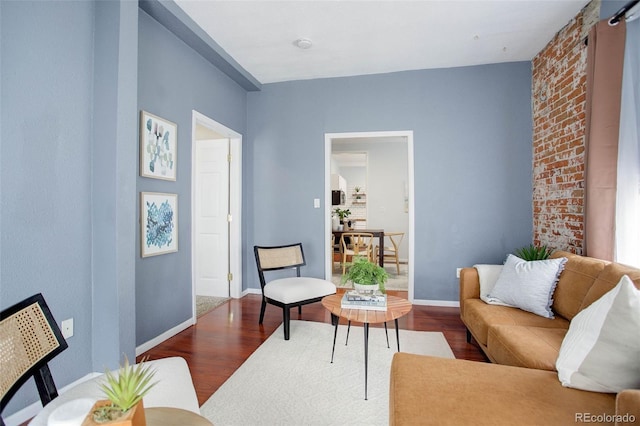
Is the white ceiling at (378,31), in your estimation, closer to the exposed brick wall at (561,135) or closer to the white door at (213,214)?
the exposed brick wall at (561,135)

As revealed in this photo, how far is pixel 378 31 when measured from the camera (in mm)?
3072

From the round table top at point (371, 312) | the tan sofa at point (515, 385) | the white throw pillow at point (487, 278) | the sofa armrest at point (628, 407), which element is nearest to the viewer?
the sofa armrest at point (628, 407)

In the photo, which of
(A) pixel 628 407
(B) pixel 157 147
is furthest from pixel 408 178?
(A) pixel 628 407

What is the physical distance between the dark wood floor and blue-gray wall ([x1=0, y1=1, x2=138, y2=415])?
56cm

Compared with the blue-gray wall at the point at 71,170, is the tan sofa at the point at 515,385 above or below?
below

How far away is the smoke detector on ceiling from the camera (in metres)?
3.21

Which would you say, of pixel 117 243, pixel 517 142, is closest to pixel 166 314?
pixel 117 243

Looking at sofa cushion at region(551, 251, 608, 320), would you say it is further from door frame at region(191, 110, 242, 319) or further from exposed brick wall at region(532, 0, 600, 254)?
door frame at region(191, 110, 242, 319)

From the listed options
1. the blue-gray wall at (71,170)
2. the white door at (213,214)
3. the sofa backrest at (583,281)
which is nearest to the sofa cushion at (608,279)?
the sofa backrest at (583,281)

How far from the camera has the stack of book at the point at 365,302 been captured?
226 centimetres

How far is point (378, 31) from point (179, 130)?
84.2 inches

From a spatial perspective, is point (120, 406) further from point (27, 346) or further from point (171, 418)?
point (27, 346)

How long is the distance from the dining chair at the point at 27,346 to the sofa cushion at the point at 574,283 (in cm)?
274

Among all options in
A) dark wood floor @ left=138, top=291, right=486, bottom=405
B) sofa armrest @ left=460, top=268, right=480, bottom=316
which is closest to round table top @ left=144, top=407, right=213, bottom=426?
dark wood floor @ left=138, top=291, right=486, bottom=405
